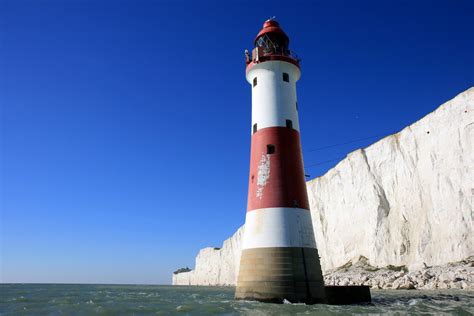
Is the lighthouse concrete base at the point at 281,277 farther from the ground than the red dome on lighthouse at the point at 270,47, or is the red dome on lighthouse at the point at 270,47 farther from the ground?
the red dome on lighthouse at the point at 270,47

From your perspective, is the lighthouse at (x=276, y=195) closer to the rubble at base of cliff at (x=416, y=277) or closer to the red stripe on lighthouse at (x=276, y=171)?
the red stripe on lighthouse at (x=276, y=171)

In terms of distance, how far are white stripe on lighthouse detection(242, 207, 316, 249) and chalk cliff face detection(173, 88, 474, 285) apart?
1668cm

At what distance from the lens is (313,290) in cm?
1245

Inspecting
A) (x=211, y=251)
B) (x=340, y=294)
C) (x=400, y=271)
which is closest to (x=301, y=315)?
(x=340, y=294)

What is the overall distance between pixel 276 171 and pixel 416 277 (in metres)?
15.5

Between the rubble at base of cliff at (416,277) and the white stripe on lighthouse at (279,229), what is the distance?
1274 centimetres

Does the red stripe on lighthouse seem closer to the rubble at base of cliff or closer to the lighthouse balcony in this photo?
the lighthouse balcony

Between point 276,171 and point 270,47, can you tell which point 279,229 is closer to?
point 276,171

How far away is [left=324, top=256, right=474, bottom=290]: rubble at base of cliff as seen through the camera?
71.0 feet

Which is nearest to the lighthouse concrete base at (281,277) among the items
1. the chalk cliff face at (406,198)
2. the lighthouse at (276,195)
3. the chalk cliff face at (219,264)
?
the lighthouse at (276,195)

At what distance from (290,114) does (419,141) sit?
20.8 metres

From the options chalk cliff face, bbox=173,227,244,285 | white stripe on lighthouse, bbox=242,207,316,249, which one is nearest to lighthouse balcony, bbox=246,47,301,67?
white stripe on lighthouse, bbox=242,207,316,249

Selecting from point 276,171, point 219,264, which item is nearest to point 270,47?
point 276,171

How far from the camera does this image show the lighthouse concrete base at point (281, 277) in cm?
1202
